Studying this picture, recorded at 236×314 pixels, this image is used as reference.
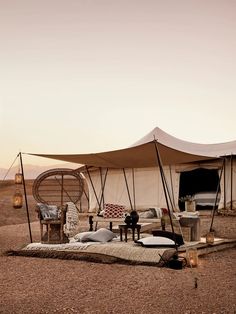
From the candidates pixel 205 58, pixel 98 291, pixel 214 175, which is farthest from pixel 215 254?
pixel 214 175

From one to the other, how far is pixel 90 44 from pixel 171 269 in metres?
5.62

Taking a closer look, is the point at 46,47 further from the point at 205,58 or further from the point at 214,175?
the point at 214,175

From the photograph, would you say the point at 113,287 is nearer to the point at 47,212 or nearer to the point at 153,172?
the point at 47,212

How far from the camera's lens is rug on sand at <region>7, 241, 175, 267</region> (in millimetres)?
5473

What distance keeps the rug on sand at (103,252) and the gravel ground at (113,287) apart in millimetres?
189

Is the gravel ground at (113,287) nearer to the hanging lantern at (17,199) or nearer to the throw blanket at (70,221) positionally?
the throw blanket at (70,221)

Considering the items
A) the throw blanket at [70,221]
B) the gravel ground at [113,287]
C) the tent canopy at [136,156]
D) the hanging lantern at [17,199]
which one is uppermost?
the tent canopy at [136,156]

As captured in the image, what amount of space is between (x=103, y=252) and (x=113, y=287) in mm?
1636

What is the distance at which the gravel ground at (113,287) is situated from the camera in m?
3.48

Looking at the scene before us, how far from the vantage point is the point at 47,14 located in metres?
8.26

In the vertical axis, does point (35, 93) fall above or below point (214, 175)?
above

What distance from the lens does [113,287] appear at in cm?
420

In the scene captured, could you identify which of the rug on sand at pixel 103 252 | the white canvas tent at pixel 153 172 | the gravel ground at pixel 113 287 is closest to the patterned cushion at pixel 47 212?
the rug on sand at pixel 103 252

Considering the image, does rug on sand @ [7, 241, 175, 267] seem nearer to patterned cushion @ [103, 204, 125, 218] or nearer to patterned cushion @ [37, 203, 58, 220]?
patterned cushion @ [37, 203, 58, 220]
